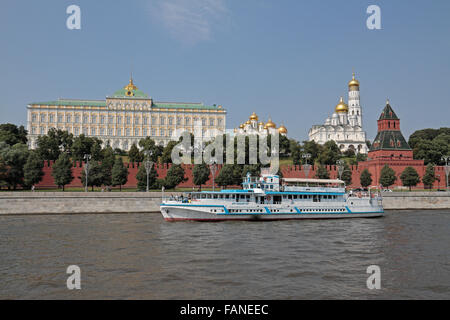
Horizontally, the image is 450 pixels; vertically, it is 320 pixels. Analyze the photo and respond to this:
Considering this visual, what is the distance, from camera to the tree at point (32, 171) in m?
51.6

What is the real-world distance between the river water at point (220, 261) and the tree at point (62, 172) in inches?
902

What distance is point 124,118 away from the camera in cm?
11888

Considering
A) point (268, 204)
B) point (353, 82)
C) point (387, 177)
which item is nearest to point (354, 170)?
point (387, 177)

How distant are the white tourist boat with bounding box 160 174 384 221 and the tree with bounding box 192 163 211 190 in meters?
20.7

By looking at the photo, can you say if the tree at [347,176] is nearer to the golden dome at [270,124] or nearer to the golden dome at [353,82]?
the golden dome at [270,124]

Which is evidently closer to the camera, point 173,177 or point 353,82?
point 173,177

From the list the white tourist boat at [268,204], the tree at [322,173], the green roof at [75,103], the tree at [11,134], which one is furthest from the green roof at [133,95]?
the white tourist boat at [268,204]

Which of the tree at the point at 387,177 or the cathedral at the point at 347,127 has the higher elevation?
the cathedral at the point at 347,127

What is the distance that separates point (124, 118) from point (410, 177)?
85.0 meters

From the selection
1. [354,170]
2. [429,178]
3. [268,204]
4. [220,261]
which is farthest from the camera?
[354,170]

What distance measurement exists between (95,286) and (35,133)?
369 ft

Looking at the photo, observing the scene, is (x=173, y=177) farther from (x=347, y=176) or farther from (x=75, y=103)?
(x=75, y=103)

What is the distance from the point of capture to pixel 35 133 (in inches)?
4456
